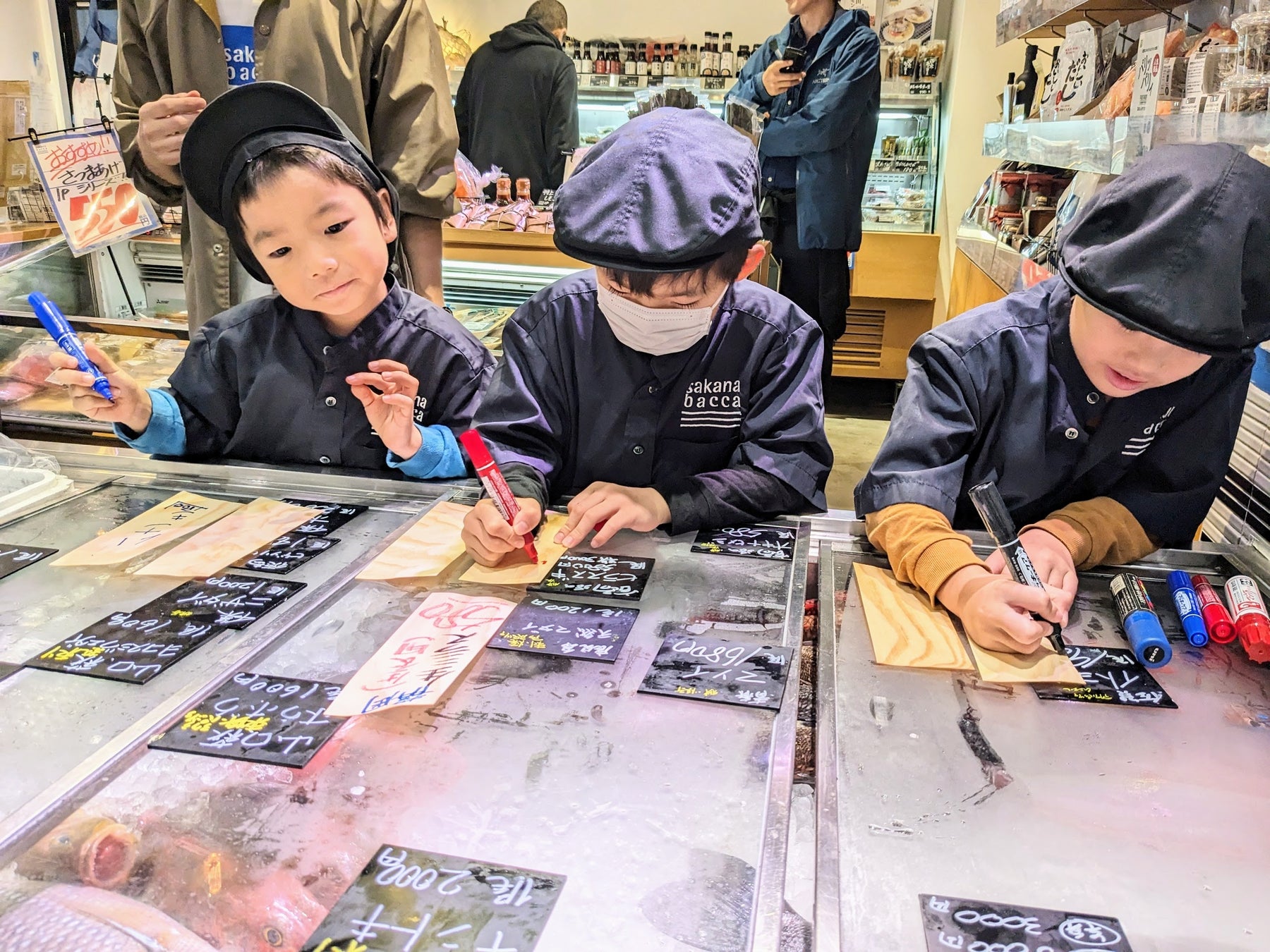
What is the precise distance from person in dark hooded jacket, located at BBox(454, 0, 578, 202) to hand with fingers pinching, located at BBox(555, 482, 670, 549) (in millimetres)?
2766

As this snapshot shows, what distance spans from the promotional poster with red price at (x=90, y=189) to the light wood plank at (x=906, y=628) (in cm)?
147

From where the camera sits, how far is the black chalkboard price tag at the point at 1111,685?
0.85m

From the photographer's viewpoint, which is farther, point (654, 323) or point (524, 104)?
point (524, 104)

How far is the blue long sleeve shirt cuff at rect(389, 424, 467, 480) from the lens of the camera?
1.41m

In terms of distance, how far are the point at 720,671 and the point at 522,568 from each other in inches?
12.9

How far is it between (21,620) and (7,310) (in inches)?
86.6

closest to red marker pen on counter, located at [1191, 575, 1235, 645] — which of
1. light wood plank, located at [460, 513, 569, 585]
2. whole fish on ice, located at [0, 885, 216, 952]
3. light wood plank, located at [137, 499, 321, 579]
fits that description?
light wood plank, located at [460, 513, 569, 585]

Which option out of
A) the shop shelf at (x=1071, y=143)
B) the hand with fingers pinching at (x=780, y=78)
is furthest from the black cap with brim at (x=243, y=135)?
the hand with fingers pinching at (x=780, y=78)

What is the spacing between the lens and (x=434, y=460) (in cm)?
142

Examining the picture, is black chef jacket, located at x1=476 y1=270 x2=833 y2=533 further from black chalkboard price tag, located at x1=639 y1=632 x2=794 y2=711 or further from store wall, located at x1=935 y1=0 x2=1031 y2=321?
store wall, located at x1=935 y1=0 x2=1031 y2=321

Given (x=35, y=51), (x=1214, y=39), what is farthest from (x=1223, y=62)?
(x=35, y=51)

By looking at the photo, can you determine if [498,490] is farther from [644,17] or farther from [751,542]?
[644,17]

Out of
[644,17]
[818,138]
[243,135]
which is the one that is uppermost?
[644,17]

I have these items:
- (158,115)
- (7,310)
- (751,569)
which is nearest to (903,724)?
(751,569)
